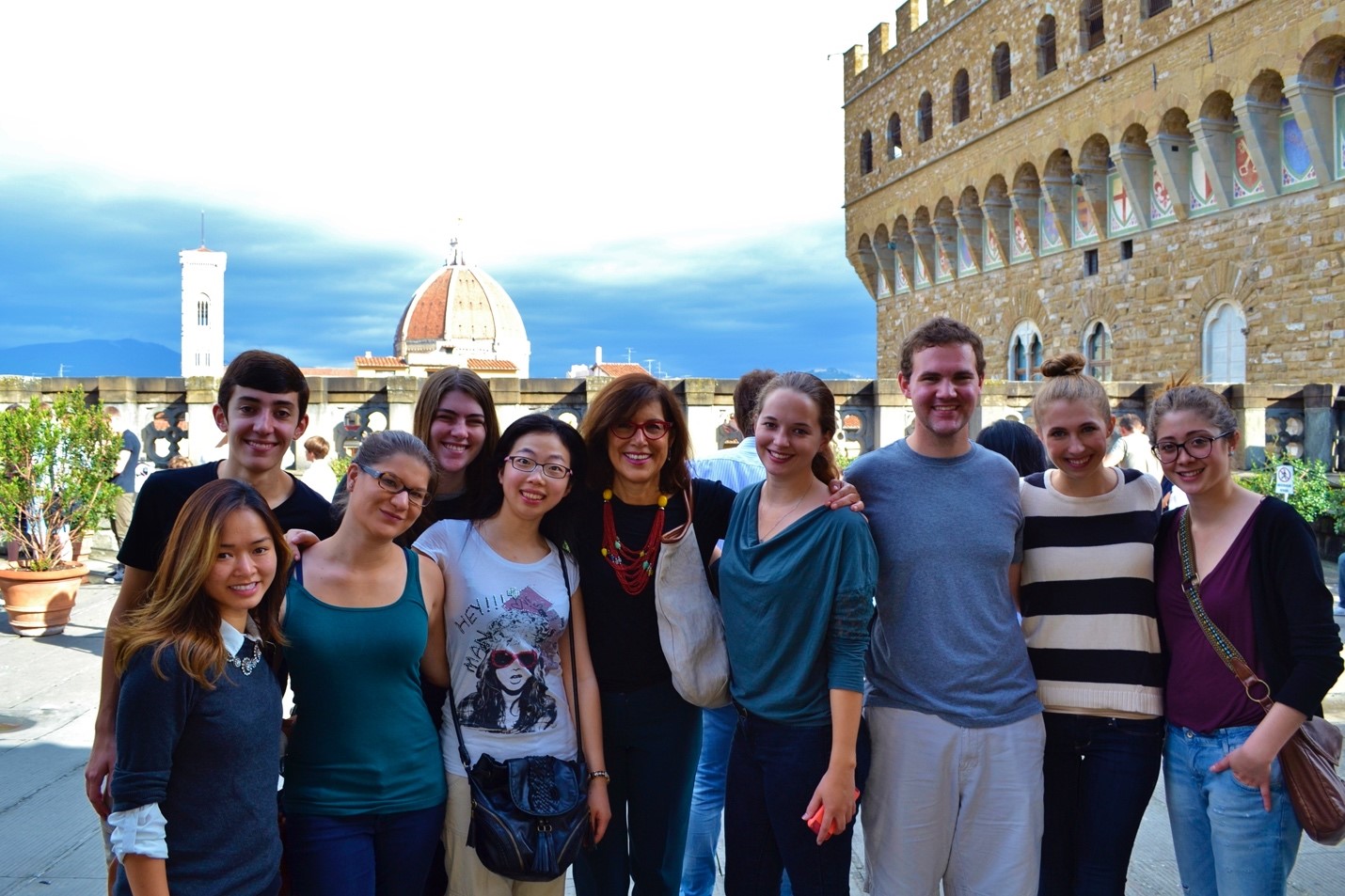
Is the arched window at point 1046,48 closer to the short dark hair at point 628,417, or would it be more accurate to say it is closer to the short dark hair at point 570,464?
the short dark hair at point 628,417

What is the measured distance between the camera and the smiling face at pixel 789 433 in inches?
96.2

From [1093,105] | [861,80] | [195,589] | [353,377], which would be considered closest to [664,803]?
[195,589]

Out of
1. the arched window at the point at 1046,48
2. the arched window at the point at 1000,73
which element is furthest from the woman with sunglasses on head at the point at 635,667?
the arched window at the point at 1000,73

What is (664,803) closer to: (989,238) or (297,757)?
(297,757)

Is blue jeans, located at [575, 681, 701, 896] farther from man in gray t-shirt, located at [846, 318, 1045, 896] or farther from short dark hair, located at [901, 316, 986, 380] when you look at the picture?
short dark hair, located at [901, 316, 986, 380]

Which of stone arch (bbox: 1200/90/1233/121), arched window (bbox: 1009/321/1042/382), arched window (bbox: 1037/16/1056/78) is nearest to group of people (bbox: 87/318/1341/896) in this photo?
stone arch (bbox: 1200/90/1233/121)

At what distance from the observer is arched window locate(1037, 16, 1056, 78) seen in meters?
23.8

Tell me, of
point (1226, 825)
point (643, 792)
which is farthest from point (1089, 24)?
point (643, 792)

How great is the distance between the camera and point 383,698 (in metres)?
2.25

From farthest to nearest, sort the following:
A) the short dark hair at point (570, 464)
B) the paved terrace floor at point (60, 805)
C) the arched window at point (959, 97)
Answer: the arched window at point (959, 97), the paved terrace floor at point (60, 805), the short dark hair at point (570, 464)

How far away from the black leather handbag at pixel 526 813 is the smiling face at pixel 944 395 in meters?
1.28

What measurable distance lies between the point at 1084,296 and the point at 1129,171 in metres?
3.19

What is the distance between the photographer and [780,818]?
237 centimetres

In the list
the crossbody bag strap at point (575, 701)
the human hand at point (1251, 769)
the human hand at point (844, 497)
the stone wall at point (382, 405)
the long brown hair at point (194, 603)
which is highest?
the stone wall at point (382, 405)
